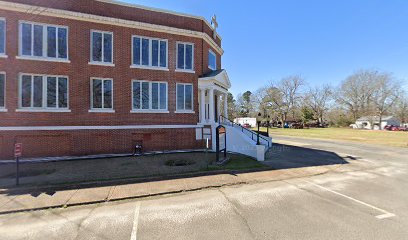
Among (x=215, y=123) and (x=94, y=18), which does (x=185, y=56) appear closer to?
(x=215, y=123)

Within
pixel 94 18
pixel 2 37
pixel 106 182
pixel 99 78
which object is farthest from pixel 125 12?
pixel 106 182

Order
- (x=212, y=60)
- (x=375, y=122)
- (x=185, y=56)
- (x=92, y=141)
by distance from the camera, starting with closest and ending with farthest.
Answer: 1. (x=92, y=141)
2. (x=185, y=56)
3. (x=212, y=60)
4. (x=375, y=122)

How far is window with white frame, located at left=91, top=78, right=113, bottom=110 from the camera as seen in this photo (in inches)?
555

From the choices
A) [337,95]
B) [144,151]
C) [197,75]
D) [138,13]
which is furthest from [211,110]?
[337,95]

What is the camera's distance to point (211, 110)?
16562mm

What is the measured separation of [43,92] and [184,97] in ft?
28.3

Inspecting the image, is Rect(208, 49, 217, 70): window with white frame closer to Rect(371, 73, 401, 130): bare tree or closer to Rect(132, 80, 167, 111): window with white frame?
Rect(132, 80, 167, 111): window with white frame

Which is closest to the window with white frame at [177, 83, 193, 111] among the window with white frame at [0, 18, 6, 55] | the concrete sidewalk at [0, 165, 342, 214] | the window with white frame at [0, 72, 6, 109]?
the concrete sidewalk at [0, 165, 342, 214]

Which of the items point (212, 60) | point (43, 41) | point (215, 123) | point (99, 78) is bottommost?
point (215, 123)

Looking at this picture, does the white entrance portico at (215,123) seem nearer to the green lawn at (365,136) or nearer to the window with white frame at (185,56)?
the window with white frame at (185,56)

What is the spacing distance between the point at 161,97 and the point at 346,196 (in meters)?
12.1

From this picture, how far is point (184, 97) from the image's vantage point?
16.3 meters

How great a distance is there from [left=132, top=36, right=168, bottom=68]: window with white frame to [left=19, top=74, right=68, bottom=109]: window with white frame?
15.0 feet

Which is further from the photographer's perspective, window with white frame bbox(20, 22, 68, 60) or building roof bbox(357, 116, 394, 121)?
building roof bbox(357, 116, 394, 121)
